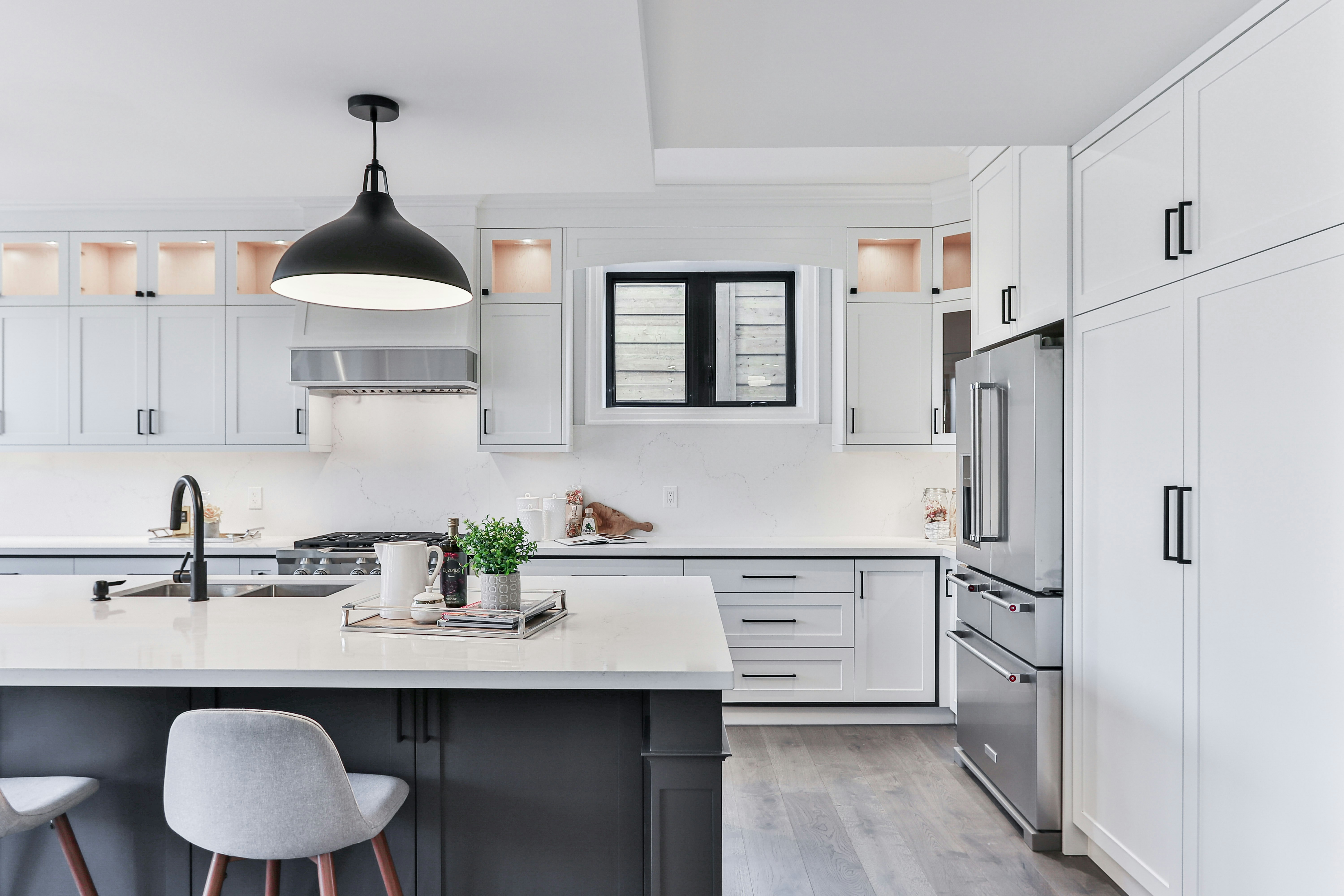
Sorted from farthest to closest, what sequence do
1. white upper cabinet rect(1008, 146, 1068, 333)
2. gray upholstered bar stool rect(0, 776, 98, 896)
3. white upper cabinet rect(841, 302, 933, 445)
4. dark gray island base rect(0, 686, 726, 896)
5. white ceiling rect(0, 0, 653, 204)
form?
white upper cabinet rect(841, 302, 933, 445) < white upper cabinet rect(1008, 146, 1068, 333) < dark gray island base rect(0, 686, 726, 896) < white ceiling rect(0, 0, 653, 204) < gray upholstered bar stool rect(0, 776, 98, 896)

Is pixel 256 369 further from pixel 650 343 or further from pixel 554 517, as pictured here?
pixel 650 343

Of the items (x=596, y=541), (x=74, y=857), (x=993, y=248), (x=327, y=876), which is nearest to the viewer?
(x=327, y=876)

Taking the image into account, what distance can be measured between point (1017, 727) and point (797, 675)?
1244mm

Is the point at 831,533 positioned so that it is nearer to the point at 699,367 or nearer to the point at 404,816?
the point at 699,367

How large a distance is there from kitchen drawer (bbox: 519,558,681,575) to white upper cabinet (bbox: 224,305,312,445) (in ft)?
4.90

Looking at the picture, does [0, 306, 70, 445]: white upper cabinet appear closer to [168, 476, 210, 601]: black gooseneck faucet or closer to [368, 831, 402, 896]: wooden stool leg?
[168, 476, 210, 601]: black gooseneck faucet

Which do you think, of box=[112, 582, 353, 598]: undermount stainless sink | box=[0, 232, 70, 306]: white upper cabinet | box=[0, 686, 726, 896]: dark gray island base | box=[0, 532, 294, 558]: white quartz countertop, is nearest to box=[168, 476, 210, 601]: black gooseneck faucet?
box=[112, 582, 353, 598]: undermount stainless sink

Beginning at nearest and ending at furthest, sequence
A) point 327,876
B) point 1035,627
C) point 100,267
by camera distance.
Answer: point 327,876 < point 1035,627 < point 100,267

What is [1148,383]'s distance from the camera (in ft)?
7.09

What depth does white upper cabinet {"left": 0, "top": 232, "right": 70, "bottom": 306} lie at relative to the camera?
4.02 meters

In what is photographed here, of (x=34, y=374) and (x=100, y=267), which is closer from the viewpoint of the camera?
(x=34, y=374)

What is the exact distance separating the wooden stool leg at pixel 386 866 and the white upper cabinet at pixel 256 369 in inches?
114

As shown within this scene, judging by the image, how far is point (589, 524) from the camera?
4.09 m

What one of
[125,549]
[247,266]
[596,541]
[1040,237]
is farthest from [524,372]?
[1040,237]
